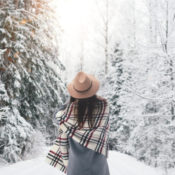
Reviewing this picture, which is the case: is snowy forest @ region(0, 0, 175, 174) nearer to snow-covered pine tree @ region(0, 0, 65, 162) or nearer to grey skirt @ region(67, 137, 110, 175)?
snow-covered pine tree @ region(0, 0, 65, 162)

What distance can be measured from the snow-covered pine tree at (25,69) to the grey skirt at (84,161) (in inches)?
140

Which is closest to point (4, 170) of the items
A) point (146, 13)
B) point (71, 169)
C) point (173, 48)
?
point (71, 169)

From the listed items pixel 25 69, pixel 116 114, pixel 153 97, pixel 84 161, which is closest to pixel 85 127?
pixel 84 161

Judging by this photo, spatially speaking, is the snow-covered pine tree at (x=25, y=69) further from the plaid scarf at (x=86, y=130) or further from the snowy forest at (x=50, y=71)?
the plaid scarf at (x=86, y=130)

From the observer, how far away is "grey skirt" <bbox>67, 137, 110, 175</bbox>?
2.07m

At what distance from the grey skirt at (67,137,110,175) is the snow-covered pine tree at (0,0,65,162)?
11.7 ft

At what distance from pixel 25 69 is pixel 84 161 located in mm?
5241

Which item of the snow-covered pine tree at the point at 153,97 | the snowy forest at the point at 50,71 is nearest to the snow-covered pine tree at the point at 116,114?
the snowy forest at the point at 50,71

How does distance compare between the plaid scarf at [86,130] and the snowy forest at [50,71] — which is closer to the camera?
the plaid scarf at [86,130]

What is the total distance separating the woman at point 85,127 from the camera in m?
2.10

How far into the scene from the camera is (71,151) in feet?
7.05

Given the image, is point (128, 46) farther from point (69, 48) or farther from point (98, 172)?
point (69, 48)

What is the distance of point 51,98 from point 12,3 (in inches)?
148

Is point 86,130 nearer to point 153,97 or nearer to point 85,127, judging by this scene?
point 85,127
